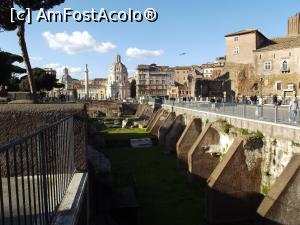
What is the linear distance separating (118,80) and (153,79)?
1462cm

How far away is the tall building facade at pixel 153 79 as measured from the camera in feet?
433

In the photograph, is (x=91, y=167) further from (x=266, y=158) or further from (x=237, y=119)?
(x=237, y=119)

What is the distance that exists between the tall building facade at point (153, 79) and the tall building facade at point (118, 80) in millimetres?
6405

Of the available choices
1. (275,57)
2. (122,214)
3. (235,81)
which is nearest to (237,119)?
(122,214)

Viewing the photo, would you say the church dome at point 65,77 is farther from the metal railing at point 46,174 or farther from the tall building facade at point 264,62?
the metal railing at point 46,174

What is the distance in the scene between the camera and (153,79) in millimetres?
140875

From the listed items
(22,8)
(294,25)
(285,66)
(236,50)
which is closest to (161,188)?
(22,8)

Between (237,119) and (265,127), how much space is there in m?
3.08

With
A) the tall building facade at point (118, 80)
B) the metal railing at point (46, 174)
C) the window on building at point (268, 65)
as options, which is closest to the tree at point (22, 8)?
the metal railing at point (46, 174)

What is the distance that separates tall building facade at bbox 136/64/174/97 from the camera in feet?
433

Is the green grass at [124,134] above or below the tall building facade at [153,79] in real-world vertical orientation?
below

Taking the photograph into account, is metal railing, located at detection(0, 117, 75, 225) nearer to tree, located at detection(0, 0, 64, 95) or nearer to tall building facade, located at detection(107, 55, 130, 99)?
tree, located at detection(0, 0, 64, 95)

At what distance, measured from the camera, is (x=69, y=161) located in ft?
23.8

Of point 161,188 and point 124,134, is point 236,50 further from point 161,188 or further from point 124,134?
point 161,188
